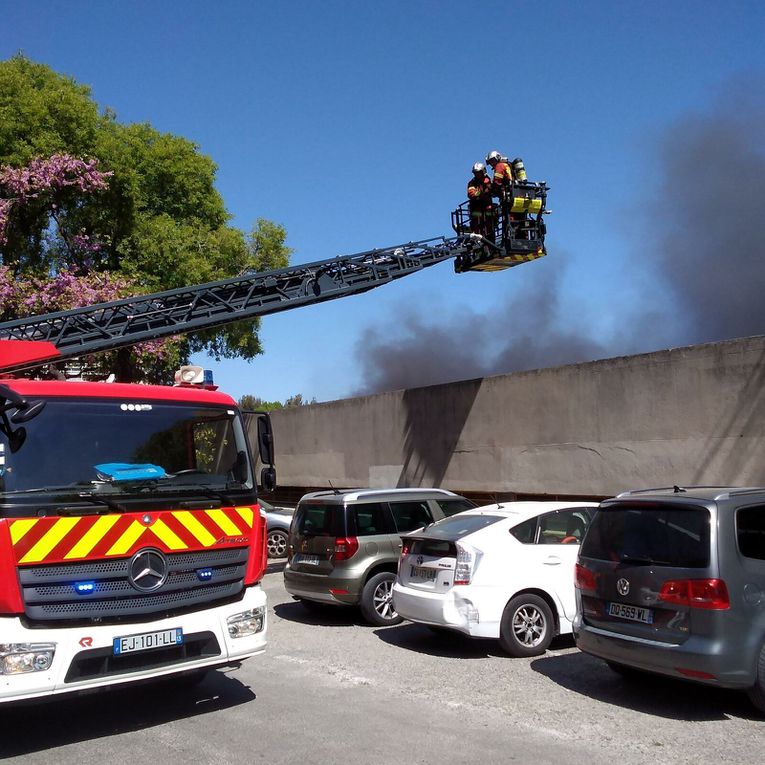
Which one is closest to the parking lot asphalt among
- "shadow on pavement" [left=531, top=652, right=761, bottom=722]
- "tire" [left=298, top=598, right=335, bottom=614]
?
"shadow on pavement" [left=531, top=652, right=761, bottom=722]

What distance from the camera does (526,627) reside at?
309 inches

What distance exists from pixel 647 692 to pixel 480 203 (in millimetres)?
10105

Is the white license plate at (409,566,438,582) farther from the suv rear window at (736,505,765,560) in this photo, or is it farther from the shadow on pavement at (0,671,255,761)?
the suv rear window at (736,505,765,560)

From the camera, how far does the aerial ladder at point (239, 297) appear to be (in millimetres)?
10758

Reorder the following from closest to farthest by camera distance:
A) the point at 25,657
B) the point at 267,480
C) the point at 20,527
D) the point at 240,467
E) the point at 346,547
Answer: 1. the point at 25,657
2. the point at 20,527
3. the point at 240,467
4. the point at 267,480
5. the point at 346,547

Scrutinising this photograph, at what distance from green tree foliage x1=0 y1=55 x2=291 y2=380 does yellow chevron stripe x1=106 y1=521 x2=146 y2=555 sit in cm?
1353

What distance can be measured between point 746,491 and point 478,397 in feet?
31.4

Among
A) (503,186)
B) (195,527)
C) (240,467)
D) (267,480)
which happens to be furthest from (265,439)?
(503,186)

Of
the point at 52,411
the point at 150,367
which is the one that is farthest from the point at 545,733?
the point at 150,367

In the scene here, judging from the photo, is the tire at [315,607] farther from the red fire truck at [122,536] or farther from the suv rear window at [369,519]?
the red fire truck at [122,536]

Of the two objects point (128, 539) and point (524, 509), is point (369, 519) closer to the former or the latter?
point (524, 509)

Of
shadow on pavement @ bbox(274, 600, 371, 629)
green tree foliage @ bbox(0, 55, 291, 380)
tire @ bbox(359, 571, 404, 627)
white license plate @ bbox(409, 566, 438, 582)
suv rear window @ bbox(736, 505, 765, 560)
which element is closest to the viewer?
suv rear window @ bbox(736, 505, 765, 560)

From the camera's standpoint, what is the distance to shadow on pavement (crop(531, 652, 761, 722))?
597cm

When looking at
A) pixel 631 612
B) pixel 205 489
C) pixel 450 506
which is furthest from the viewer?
pixel 450 506
